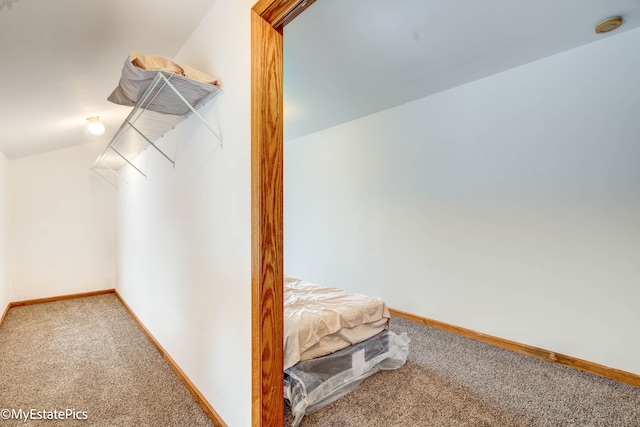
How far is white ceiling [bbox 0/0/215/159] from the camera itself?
1.36 metres

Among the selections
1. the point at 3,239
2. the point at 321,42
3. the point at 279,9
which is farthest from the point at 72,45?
the point at 3,239

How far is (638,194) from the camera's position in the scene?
208 cm

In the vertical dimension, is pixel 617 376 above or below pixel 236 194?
below

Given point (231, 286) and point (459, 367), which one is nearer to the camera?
Answer: point (231, 286)

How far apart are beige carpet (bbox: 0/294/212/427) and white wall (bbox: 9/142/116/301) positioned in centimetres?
97

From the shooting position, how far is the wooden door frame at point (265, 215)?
1298 millimetres

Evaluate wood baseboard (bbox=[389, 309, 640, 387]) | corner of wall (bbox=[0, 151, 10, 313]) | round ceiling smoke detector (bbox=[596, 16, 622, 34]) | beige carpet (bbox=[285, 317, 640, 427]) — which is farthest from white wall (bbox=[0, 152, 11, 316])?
round ceiling smoke detector (bbox=[596, 16, 622, 34])

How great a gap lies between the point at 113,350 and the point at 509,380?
10.5 ft

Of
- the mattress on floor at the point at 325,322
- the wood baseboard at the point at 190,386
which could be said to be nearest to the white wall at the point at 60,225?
the wood baseboard at the point at 190,386

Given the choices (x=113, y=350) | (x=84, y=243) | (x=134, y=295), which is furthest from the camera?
(x=84, y=243)

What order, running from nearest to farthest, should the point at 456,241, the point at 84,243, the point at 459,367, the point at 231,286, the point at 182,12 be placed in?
the point at 231,286, the point at 182,12, the point at 459,367, the point at 456,241, the point at 84,243

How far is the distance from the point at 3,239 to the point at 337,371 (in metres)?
4.31

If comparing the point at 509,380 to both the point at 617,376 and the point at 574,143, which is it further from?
the point at 574,143

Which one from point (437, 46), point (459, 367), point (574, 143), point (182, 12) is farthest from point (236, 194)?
point (574, 143)
